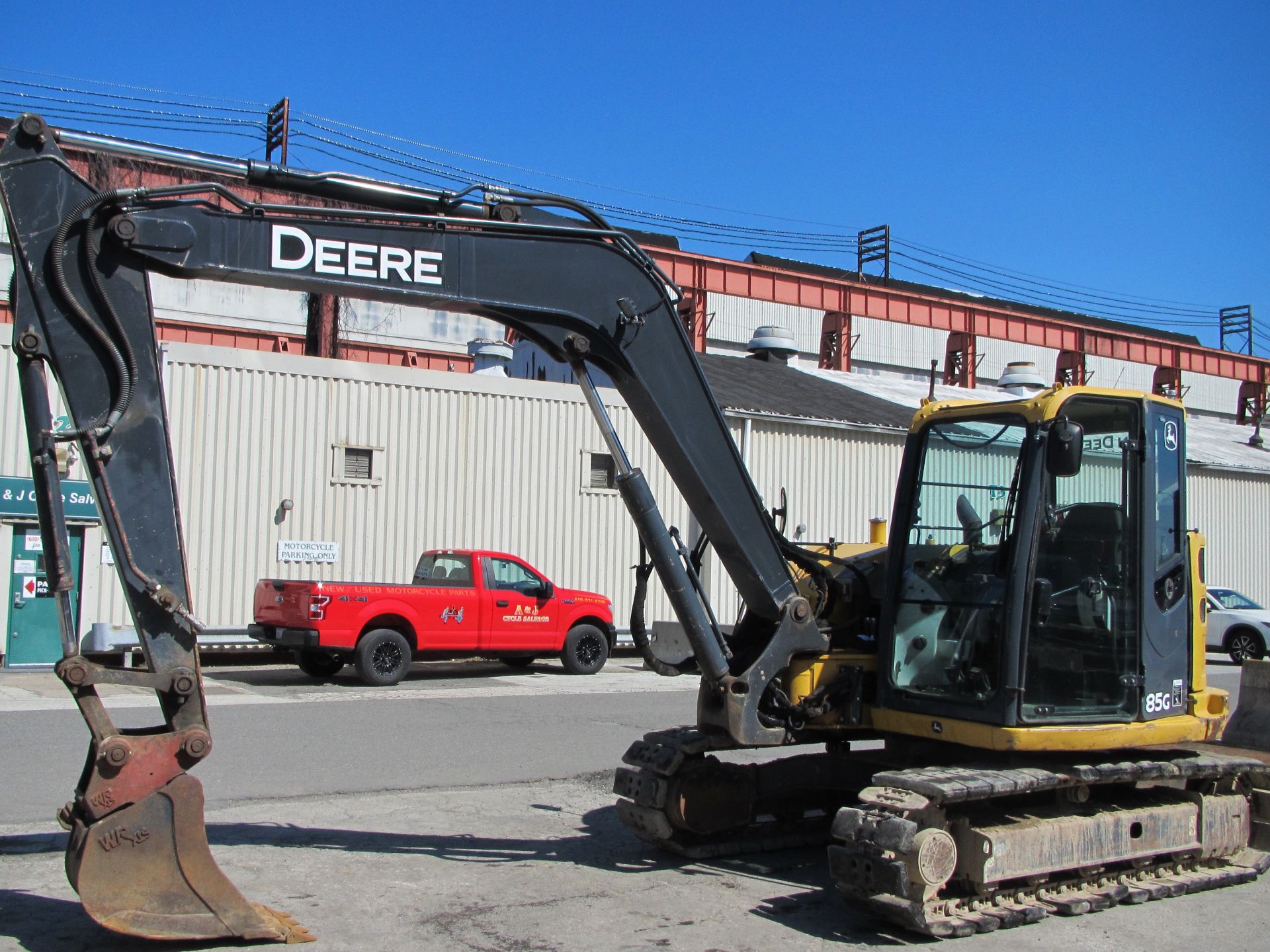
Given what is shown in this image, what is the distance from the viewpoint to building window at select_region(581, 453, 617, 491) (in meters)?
22.6

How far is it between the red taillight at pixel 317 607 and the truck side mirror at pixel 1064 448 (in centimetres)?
1170

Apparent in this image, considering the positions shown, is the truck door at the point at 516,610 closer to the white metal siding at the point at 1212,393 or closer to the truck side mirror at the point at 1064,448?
the truck side mirror at the point at 1064,448

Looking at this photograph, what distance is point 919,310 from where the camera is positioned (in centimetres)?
4391

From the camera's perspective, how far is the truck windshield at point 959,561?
6.55 meters

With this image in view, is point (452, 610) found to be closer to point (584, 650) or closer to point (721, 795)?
point (584, 650)

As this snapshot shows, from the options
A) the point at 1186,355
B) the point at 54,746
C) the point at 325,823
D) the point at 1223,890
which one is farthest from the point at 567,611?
the point at 1186,355

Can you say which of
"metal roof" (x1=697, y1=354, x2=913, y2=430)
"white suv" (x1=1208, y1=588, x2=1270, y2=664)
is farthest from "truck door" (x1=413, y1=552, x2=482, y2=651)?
"white suv" (x1=1208, y1=588, x2=1270, y2=664)

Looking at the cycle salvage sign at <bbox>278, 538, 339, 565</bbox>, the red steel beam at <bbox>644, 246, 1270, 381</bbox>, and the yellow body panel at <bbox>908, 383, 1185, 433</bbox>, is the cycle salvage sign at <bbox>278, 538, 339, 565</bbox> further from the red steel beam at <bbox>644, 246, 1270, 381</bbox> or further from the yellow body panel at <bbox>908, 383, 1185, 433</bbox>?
the red steel beam at <bbox>644, 246, 1270, 381</bbox>

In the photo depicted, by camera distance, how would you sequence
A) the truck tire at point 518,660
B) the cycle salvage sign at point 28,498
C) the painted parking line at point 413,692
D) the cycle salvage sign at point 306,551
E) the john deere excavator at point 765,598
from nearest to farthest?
the john deere excavator at point 765,598
the painted parking line at point 413,692
the cycle salvage sign at point 28,498
the truck tire at point 518,660
the cycle salvage sign at point 306,551

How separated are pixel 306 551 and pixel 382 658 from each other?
159 inches

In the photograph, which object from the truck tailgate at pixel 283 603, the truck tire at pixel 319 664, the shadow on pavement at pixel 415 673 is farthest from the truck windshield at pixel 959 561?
the truck tire at pixel 319 664

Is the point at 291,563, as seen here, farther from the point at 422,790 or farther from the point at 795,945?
the point at 795,945


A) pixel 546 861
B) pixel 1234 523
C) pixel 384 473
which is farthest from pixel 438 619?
pixel 1234 523

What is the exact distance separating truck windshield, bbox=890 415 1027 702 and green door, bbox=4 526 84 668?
14404mm
